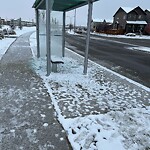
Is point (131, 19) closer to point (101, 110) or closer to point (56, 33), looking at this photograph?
point (56, 33)

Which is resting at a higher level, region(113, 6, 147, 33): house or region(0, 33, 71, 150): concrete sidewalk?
region(113, 6, 147, 33): house

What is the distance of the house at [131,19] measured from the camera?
175ft

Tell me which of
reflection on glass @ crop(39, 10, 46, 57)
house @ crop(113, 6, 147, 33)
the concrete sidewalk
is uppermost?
house @ crop(113, 6, 147, 33)

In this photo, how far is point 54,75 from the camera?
7.05 meters

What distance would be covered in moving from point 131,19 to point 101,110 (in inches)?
2187

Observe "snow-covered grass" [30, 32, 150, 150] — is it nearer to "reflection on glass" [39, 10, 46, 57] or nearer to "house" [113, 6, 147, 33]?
"reflection on glass" [39, 10, 46, 57]

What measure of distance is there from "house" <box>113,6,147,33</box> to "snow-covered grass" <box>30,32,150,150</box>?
49798 mm

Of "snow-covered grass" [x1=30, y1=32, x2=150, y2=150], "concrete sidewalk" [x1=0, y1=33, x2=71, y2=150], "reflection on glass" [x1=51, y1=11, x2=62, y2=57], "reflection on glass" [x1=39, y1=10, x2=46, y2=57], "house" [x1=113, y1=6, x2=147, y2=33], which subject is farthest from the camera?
"house" [x1=113, y1=6, x2=147, y2=33]

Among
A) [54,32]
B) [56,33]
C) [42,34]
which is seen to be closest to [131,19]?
[42,34]

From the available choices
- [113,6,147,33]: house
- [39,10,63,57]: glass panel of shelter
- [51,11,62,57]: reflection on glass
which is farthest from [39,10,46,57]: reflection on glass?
[113,6,147,33]: house

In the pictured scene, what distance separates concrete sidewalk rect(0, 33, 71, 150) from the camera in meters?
3.15

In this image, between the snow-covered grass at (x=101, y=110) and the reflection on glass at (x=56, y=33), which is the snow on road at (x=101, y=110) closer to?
the snow-covered grass at (x=101, y=110)

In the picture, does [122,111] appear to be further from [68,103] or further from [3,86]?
[3,86]

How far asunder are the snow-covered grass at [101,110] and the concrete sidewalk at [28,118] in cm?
21
